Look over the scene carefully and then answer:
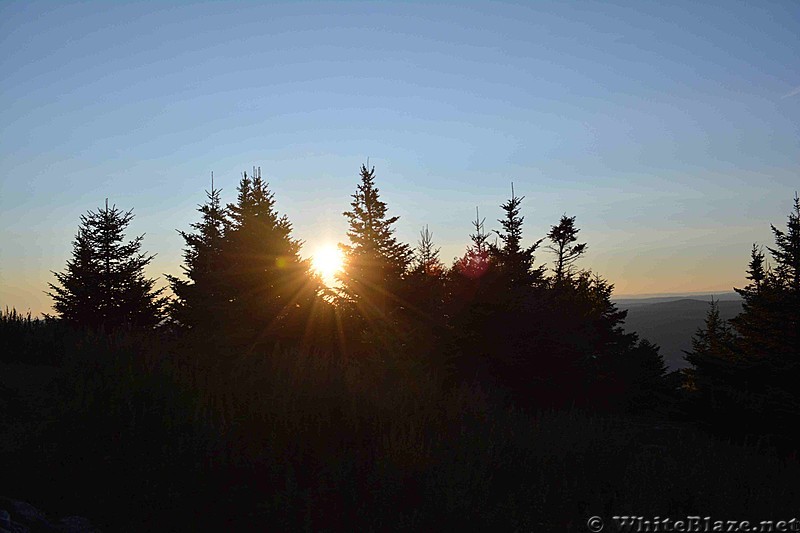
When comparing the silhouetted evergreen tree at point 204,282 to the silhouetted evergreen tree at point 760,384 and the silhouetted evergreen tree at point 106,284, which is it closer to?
the silhouetted evergreen tree at point 106,284

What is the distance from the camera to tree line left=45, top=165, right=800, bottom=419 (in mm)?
12906

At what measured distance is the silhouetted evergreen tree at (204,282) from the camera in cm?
2469

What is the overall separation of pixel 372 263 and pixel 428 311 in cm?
1404

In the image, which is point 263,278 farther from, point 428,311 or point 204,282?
point 428,311

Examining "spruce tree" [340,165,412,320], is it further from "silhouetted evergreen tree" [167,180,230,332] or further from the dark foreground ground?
the dark foreground ground

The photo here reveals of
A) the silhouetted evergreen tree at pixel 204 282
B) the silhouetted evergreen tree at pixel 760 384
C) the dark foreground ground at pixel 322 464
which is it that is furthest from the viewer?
the silhouetted evergreen tree at pixel 204 282

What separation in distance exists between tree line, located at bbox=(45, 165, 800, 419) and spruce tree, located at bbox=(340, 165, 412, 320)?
0.09 meters

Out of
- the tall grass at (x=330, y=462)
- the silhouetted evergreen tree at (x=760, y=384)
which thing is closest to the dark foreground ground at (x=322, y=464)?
the tall grass at (x=330, y=462)

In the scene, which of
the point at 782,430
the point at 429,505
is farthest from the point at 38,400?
the point at 782,430

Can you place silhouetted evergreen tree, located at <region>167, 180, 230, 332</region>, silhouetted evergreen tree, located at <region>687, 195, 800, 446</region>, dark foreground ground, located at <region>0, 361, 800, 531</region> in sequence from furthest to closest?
silhouetted evergreen tree, located at <region>167, 180, 230, 332</region>
silhouetted evergreen tree, located at <region>687, 195, 800, 446</region>
dark foreground ground, located at <region>0, 361, 800, 531</region>

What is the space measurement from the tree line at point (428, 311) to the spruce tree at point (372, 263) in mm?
85

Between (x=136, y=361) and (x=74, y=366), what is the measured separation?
97 cm

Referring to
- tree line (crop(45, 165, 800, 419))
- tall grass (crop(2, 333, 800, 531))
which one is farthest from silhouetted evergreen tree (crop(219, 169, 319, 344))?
tall grass (crop(2, 333, 800, 531))

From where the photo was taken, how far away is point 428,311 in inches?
711
